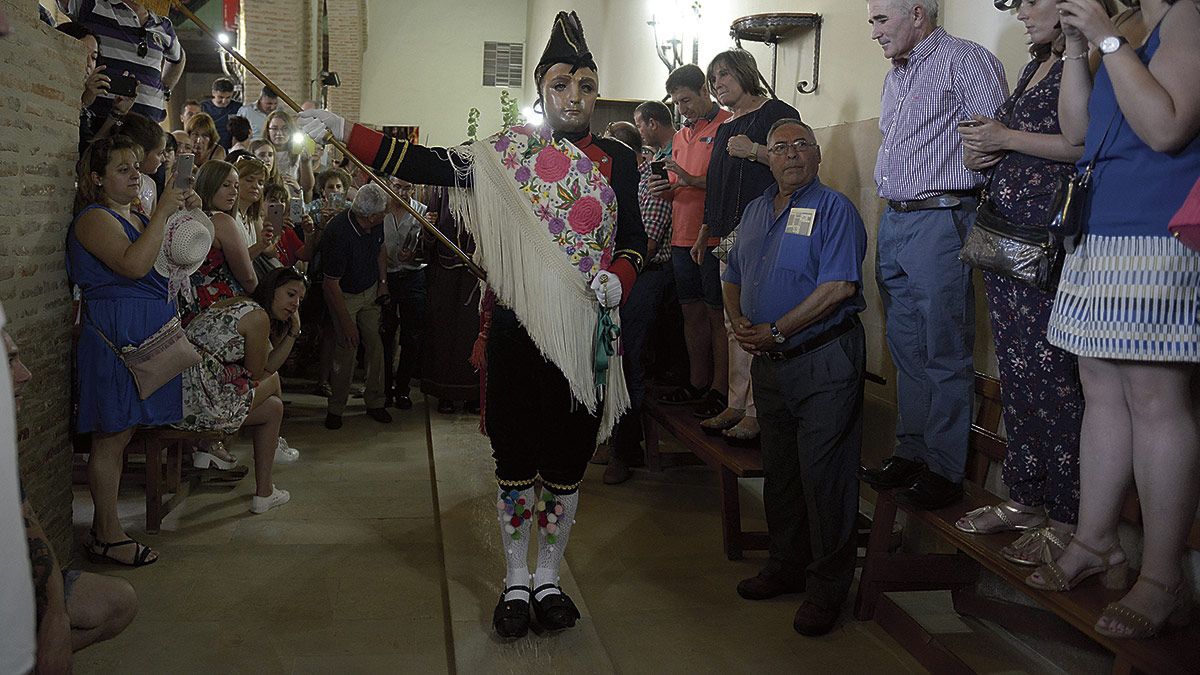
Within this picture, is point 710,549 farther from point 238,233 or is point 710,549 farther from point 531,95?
point 531,95

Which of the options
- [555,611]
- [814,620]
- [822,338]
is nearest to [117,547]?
[555,611]

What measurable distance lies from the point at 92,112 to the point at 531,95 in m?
13.3

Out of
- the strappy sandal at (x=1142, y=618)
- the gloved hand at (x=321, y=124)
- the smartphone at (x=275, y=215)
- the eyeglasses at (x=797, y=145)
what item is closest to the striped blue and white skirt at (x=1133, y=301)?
the strappy sandal at (x=1142, y=618)

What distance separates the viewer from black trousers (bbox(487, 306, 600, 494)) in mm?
3053

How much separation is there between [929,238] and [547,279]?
119 centimetres

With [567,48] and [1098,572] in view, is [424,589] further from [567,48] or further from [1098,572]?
[1098,572]

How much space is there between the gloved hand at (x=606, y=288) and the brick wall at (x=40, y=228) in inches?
70.0

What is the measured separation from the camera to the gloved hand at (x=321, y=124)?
9.14ft

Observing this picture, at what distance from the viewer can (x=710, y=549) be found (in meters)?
4.02

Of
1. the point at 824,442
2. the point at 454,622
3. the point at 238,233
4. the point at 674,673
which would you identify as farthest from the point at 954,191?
the point at 238,233

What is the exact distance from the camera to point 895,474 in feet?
10.7

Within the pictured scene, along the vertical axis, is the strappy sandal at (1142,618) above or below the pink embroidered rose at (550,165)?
below

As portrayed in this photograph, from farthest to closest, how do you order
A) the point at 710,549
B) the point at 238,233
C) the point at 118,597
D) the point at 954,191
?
the point at 238,233 < the point at 710,549 < the point at 954,191 < the point at 118,597

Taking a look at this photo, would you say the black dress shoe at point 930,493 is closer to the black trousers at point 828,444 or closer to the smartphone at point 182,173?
the black trousers at point 828,444
